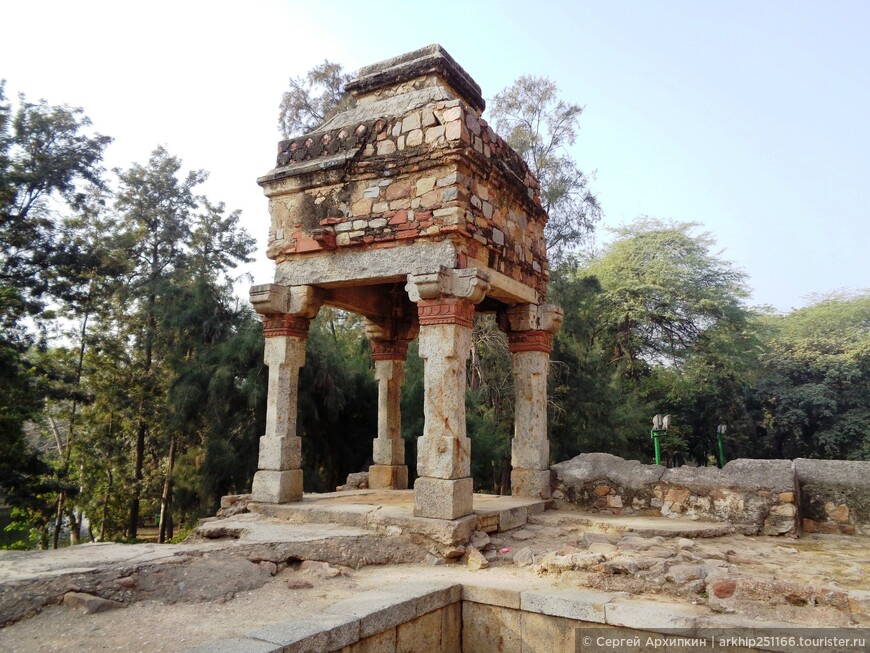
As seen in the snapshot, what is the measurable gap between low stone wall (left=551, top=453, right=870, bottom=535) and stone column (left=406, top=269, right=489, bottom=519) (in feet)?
7.58

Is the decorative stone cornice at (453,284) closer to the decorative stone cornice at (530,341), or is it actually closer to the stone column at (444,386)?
the stone column at (444,386)

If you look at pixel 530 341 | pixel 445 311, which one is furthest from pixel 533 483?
pixel 445 311

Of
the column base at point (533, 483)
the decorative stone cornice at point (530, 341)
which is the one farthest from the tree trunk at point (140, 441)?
the column base at point (533, 483)

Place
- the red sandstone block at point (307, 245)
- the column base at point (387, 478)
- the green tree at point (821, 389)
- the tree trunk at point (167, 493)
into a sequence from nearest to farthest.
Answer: the red sandstone block at point (307, 245) → the column base at point (387, 478) → the tree trunk at point (167, 493) → the green tree at point (821, 389)

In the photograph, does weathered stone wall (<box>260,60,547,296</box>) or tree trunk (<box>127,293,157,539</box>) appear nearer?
weathered stone wall (<box>260,60,547,296</box>)

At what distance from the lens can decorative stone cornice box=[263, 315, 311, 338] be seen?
266 inches

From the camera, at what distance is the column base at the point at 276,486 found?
20.9 ft

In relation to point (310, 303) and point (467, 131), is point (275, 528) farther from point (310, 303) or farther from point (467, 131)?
point (467, 131)

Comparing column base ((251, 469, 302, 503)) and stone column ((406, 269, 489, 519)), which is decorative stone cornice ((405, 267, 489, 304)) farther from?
column base ((251, 469, 302, 503))

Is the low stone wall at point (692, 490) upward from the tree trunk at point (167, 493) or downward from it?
upward

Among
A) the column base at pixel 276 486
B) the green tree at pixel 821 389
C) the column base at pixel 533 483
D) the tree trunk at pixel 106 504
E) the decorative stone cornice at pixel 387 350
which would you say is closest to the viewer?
the column base at pixel 276 486

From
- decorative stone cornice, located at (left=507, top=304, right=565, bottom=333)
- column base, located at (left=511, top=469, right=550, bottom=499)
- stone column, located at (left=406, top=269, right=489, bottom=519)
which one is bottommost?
column base, located at (left=511, top=469, right=550, bottom=499)

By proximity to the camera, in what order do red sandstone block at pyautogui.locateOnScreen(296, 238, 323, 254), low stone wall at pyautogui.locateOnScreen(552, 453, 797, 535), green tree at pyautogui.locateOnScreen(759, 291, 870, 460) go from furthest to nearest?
1. green tree at pyautogui.locateOnScreen(759, 291, 870, 460)
2. red sandstone block at pyautogui.locateOnScreen(296, 238, 323, 254)
3. low stone wall at pyautogui.locateOnScreen(552, 453, 797, 535)

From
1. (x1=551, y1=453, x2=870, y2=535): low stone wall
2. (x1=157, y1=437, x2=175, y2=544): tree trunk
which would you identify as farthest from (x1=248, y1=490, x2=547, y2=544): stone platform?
(x1=157, y1=437, x2=175, y2=544): tree trunk
